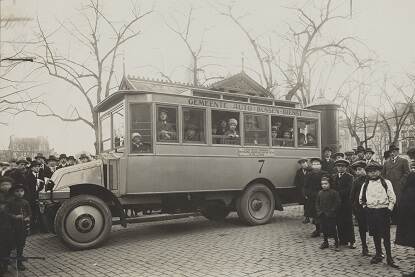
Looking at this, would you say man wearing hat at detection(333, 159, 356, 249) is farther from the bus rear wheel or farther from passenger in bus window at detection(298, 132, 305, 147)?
passenger in bus window at detection(298, 132, 305, 147)

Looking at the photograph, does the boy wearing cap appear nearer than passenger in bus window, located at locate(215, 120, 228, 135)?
Yes

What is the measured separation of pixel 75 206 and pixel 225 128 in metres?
3.83

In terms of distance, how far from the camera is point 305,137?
11.2 meters

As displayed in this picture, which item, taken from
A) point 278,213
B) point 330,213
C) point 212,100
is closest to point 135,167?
point 212,100

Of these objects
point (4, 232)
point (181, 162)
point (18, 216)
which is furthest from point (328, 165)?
point (4, 232)

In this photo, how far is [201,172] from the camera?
29.9 ft

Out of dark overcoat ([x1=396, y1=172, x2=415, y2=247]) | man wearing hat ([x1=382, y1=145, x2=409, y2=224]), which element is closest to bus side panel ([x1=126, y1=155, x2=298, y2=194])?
man wearing hat ([x1=382, y1=145, x2=409, y2=224])

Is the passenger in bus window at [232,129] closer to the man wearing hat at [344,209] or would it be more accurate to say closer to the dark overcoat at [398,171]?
the man wearing hat at [344,209]

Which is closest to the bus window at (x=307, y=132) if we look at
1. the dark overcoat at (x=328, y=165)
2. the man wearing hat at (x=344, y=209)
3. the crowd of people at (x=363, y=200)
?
the crowd of people at (x=363, y=200)

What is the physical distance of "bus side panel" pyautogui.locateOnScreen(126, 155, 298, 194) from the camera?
27.1 feet

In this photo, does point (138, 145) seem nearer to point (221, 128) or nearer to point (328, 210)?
point (221, 128)

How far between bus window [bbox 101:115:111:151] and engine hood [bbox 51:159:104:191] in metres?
1.23

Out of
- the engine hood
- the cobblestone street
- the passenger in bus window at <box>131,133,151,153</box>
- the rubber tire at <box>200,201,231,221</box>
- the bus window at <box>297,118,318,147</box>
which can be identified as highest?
the bus window at <box>297,118,318,147</box>

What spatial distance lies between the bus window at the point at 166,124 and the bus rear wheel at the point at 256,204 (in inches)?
93.3
